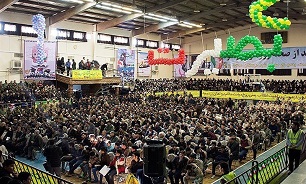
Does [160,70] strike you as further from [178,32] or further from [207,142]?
[207,142]

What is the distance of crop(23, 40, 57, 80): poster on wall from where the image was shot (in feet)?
73.9

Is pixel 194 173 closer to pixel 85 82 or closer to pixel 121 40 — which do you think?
pixel 85 82

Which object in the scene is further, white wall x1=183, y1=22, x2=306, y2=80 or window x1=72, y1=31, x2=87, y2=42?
white wall x1=183, y1=22, x2=306, y2=80

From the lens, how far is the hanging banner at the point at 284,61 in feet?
104

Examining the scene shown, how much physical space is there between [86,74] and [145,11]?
6577 millimetres

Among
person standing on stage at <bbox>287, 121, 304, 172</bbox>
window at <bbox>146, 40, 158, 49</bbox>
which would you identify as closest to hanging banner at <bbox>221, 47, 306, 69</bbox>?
window at <bbox>146, 40, 158, 49</bbox>

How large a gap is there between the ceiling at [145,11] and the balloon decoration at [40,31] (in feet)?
6.39

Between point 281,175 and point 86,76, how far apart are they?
17418 mm

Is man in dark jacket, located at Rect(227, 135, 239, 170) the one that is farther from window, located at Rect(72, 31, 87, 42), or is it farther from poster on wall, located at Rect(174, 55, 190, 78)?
poster on wall, located at Rect(174, 55, 190, 78)

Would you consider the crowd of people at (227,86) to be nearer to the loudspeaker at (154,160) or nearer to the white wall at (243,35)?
the white wall at (243,35)

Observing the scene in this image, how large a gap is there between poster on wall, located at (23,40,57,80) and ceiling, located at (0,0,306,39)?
9.04 feet

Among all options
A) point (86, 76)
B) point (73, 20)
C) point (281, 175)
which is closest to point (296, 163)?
point (281, 175)

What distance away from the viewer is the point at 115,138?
10648 mm

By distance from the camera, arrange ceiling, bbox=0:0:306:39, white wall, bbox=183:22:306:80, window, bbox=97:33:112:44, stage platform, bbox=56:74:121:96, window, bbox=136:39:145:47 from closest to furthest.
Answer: ceiling, bbox=0:0:306:39, stage platform, bbox=56:74:121:96, window, bbox=97:33:112:44, white wall, bbox=183:22:306:80, window, bbox=136:39:145:47
